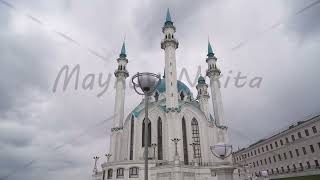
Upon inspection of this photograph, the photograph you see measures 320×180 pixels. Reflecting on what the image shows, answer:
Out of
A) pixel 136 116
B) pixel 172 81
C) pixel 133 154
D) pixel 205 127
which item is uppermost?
pixel 172 81

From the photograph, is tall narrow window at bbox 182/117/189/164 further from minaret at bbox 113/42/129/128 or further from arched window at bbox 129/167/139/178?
minaret at bbox 113/42/129/128

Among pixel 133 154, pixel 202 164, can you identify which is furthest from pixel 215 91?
pixel 133 154

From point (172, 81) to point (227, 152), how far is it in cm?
3708

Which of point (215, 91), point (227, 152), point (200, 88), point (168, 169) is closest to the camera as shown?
point (227, 152)

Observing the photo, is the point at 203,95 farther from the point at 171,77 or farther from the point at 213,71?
the point at 171,77

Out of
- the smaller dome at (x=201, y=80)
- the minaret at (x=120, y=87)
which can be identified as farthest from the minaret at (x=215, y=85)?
the minaret at (x=120, y=87)

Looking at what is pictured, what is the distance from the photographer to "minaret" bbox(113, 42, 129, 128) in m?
Answer: 52.7

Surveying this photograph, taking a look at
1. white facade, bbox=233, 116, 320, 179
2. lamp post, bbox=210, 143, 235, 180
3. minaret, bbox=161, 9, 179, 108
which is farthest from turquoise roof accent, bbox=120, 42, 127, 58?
lamp post, bbox=210, 143, 235, 180

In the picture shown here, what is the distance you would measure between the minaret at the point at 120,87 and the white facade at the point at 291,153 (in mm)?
31077

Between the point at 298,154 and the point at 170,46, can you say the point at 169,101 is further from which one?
the point at 298,154

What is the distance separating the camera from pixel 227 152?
1036 cm

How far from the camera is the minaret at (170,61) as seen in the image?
45188 millimetres

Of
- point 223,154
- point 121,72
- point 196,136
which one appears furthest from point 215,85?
point 223,154

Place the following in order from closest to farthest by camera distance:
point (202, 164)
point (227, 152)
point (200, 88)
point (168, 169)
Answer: point (227, 152) < point (168, 169) < point (202, 164) < point (200, 88)
